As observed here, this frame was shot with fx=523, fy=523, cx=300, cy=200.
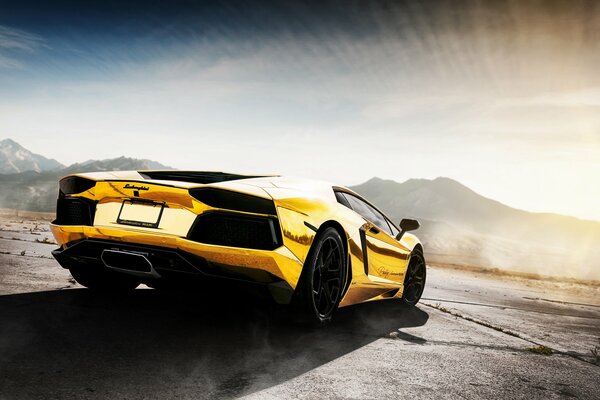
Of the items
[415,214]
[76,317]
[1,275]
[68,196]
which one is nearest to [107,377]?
[76,317]

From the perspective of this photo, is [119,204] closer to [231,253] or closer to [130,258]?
[130,258]

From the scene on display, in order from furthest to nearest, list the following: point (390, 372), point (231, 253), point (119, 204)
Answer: point (119, 204)
point (231, 253)
point (390, 372)

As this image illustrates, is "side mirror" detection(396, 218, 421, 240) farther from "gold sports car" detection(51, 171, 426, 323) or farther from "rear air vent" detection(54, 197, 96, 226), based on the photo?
"rear air vent" detection(54, 197, 96, 226)

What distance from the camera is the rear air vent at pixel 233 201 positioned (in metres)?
3.69

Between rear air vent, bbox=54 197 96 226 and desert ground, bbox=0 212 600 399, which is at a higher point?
rear air vent, bbox=54 197 96 226

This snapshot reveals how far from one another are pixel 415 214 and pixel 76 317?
19084 centimetres

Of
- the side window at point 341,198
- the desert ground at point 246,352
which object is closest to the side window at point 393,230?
the desert ground at point 246,352

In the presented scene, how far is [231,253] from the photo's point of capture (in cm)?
358

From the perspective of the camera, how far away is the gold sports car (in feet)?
11.9

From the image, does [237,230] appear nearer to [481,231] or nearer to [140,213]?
[140,213]

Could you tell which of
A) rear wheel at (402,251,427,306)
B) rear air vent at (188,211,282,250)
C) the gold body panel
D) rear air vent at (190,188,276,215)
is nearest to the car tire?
the gold body panel

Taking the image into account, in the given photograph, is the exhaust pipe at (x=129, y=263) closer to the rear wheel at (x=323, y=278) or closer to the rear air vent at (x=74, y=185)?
the rear air vent at (x=74, y=185)

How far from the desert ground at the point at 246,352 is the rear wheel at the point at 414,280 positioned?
0.62 m

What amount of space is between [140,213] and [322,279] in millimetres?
1516
